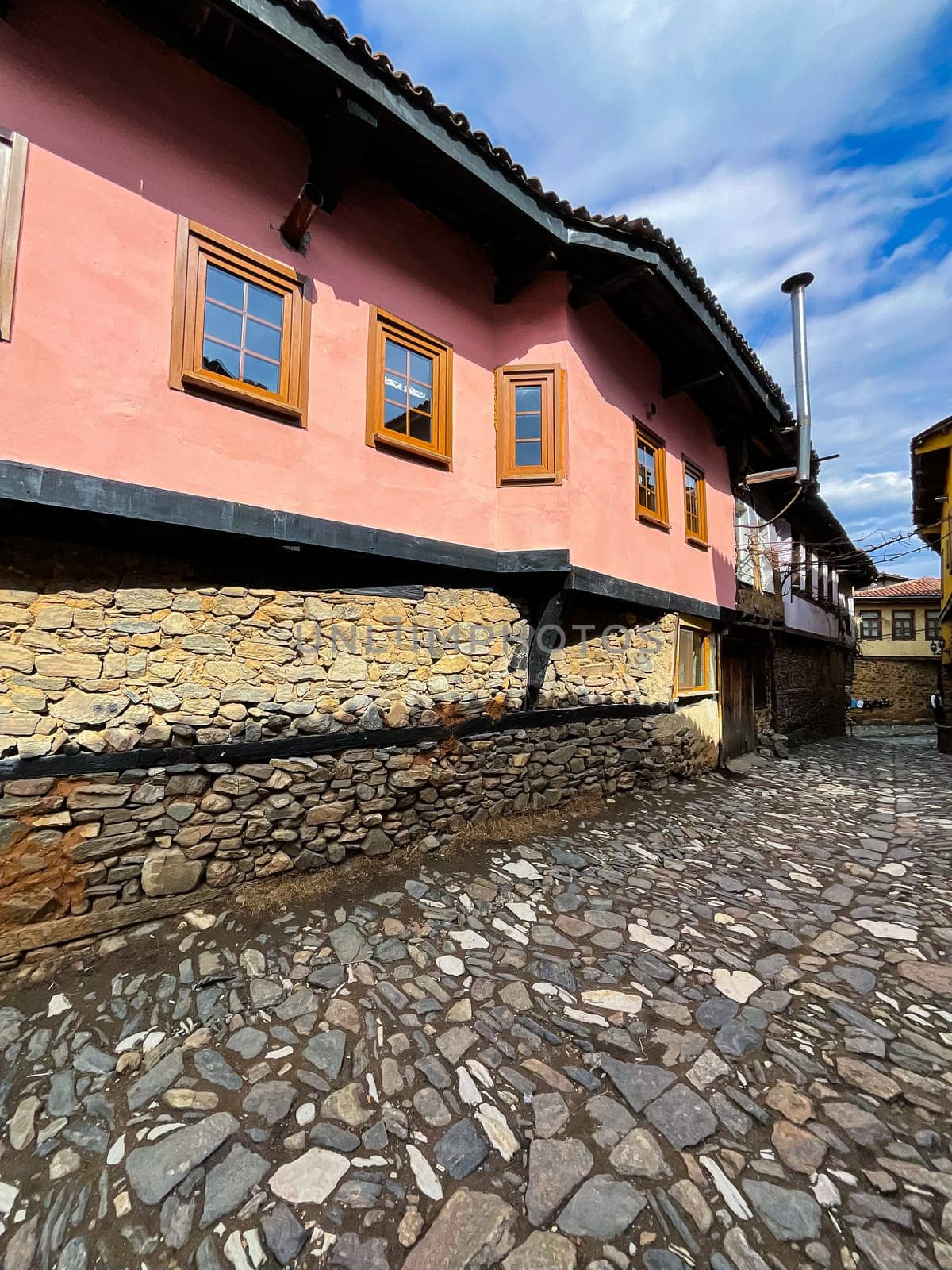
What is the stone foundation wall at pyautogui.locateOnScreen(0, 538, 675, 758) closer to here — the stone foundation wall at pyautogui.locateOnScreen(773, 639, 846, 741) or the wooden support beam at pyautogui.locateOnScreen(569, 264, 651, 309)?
the wooden support beam at pyautogui.locateOnScreen(569, 264, 651, 309)

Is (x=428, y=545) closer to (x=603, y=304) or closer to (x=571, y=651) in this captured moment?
(x=571, y=651)

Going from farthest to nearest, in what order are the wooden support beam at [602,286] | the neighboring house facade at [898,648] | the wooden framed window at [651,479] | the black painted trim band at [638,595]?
1. the neighboring house facade at [898,648]
2. the wooden framed window at [651,479]
3. the black painted trim band at [638,595]
4. the wooden support beam at [602,286]

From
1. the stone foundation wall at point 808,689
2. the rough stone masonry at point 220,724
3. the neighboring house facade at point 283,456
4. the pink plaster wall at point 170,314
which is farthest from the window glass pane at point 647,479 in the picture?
the stone foundation wall at point 808,689

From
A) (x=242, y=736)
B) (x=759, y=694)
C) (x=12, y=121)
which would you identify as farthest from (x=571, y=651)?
(x=759, y=694)

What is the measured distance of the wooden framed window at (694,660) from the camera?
852 centimetres

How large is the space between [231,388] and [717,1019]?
225 inches

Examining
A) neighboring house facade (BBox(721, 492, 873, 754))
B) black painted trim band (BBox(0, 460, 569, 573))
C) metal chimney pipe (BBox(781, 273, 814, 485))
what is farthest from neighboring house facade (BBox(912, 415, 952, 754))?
black painted trim band (BBox(0, 460, 569, 573))

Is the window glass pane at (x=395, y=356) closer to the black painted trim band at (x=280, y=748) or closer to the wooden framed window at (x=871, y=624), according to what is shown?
the black painted trim band at (x=280, y=748)

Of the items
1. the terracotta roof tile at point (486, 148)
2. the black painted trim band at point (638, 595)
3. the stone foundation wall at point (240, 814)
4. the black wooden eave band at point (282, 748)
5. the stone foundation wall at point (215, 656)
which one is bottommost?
the stone foundation wall at point (240, 814)

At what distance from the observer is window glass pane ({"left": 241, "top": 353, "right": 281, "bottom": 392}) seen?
4.38 meters

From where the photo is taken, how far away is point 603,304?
22.0 feet

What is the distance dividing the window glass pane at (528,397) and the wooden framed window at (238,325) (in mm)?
2509

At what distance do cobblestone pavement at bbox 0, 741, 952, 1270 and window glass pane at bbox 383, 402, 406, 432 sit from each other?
4.36 metres

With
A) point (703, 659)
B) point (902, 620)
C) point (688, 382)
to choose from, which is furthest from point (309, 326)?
point (902, 620)
